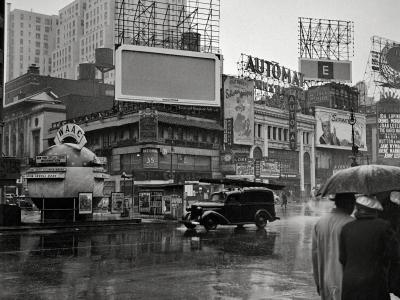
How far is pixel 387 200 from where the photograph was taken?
6.65m

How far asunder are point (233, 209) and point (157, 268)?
12933 mm

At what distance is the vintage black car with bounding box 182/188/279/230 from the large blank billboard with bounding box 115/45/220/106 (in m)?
30.2

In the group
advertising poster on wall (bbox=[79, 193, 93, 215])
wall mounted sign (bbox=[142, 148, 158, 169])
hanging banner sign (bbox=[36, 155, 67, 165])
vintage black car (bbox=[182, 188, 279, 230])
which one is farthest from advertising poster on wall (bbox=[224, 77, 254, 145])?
vintage black car (bbox=[182, 188, 279, 230])

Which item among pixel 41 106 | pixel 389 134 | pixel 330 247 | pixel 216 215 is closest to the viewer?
pixel 330 247

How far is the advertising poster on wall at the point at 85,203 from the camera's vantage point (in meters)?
28.3

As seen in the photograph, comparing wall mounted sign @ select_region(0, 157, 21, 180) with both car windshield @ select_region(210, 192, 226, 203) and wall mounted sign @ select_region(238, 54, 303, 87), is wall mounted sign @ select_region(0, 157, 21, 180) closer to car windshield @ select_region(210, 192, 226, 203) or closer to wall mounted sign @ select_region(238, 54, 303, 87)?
car windshield @ select_region(210, 192, 226, 203)

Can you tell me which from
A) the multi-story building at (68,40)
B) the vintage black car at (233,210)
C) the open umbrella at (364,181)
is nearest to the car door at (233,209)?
the vintage black car at (233,210)

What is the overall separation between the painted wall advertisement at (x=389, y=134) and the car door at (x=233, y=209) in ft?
236

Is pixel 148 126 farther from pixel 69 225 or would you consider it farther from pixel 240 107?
pixel 69 225

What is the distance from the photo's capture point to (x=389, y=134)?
92750 millimetres

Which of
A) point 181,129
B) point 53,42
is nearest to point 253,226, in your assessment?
point 181,129

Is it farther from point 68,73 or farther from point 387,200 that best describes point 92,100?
point 387,200

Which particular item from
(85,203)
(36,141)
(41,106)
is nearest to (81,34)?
(36,141)

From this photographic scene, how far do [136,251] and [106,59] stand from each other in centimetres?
10251
